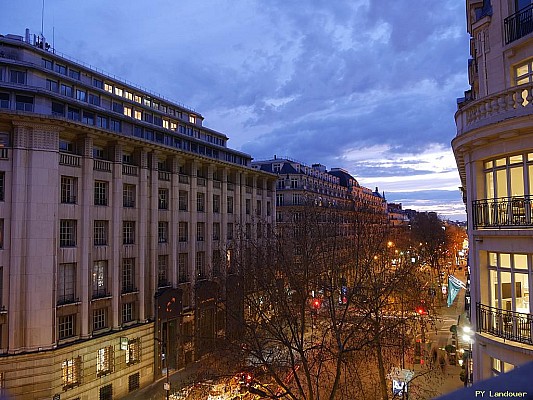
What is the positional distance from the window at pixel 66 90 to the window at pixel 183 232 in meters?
14.8

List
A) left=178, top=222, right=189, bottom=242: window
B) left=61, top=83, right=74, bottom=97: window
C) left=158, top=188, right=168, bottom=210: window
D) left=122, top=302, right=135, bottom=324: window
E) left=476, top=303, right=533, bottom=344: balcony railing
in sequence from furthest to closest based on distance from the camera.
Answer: left=178, top=222, right=189, bottom=242: window
left=158, top=188, right=168, bottom=210: window
left=61, top=83, right=74, bottom=97: window
left=122, top=302, right=135, bottom=324: window
left=476, top=303, right=533, bottom=344: balcony railing

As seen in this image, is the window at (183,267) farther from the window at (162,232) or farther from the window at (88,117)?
the window at (88,117)

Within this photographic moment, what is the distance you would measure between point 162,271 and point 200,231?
7.05 meters

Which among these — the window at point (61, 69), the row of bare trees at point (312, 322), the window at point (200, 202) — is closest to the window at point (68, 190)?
the window at point (61, 69)

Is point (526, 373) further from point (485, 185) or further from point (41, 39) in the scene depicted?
point (41, 39)

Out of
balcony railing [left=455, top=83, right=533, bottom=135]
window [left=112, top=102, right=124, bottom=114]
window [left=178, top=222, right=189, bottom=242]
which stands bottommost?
window [left=178, top=222, right=189, bottom=242]

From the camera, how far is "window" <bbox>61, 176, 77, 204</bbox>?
→ 29641mm

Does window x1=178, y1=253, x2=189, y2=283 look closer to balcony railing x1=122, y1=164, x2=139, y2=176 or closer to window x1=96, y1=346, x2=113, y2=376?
balcony railing x1=122, y1=164, x2=139, y2=176

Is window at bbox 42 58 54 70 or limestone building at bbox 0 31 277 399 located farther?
window at bbox 42 58 54 70

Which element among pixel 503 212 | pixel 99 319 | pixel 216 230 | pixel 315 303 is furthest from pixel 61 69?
pixel 503 212

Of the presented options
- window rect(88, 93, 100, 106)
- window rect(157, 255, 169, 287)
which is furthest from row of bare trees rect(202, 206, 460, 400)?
window rect(88, 93, 100, 106)

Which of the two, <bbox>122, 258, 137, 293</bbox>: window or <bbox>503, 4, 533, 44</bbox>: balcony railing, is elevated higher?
<bbox>503, 4, 533, 44</bbox>: balcony railing

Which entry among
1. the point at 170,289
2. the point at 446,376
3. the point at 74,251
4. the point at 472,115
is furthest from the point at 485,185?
the point at 170,289

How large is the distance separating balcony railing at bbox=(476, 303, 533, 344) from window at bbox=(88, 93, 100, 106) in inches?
1389
